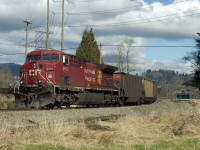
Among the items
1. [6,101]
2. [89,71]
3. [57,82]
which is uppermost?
[89,71]

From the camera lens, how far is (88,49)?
74000 mm

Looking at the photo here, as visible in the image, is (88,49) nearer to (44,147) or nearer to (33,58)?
(33,58)

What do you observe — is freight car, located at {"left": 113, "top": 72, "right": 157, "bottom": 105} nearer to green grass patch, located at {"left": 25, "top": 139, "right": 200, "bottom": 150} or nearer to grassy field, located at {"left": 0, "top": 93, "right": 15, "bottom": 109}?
grassy field, located at {"left": 0, "top": 93, "right": 15, "bottom": 109}

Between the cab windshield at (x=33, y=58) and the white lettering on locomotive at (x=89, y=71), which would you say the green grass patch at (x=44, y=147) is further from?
the white lettering on locomotive at (x=89, y=71)

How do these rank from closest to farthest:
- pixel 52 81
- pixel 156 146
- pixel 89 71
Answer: pixel 156 146
pixel 52 81
pixel 89 71

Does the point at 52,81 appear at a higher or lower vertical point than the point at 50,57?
lower

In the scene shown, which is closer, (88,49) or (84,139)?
(84,139)

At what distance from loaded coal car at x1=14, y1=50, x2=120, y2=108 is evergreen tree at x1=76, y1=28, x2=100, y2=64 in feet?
135

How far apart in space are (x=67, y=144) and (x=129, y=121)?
8.73 meters

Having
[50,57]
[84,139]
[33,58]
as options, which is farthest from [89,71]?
[84,139]

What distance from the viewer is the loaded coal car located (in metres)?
25.4

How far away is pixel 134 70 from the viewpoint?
289ft


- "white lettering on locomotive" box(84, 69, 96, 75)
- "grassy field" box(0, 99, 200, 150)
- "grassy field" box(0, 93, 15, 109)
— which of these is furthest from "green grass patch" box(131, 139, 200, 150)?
"grassy field" box(0, 93, 15, 109)

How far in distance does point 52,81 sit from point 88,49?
48290 mm
